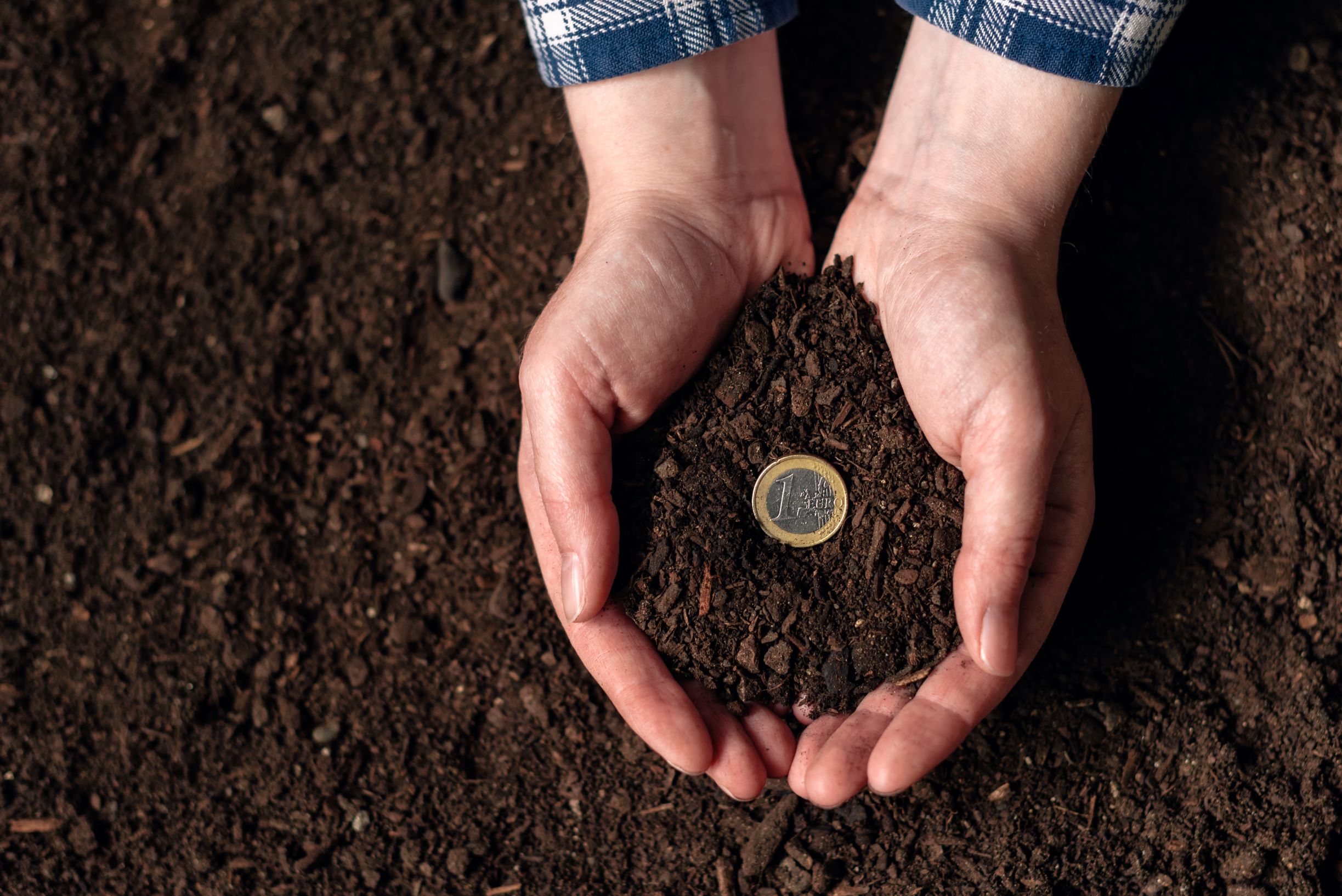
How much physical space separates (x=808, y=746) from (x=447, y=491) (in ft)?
4.67

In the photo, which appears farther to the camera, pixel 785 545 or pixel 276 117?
pixel 276 117

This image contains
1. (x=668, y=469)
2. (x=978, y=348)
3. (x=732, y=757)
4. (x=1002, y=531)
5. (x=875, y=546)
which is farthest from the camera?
(x=668, y=469)

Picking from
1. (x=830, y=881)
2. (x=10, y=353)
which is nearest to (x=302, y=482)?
(x=10, y=353)

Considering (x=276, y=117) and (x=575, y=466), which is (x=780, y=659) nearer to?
(x=575, y=466)

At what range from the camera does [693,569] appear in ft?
8.21

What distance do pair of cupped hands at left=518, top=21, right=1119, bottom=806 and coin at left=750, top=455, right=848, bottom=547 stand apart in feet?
1.01

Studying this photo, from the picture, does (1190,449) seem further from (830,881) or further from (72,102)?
(72,102)

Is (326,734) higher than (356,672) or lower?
lower

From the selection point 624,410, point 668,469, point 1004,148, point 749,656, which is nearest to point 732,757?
point 749,656

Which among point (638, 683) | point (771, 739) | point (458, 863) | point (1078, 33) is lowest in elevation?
point (458, 863)

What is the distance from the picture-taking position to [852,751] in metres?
2.27

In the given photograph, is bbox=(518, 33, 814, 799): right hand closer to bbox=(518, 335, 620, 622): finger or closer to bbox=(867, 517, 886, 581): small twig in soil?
bbox=(518, 335, 620, 622): finger

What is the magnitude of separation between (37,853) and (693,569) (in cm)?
222

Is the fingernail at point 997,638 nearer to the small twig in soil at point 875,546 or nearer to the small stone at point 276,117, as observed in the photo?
the small twig in soil at point 875,546
